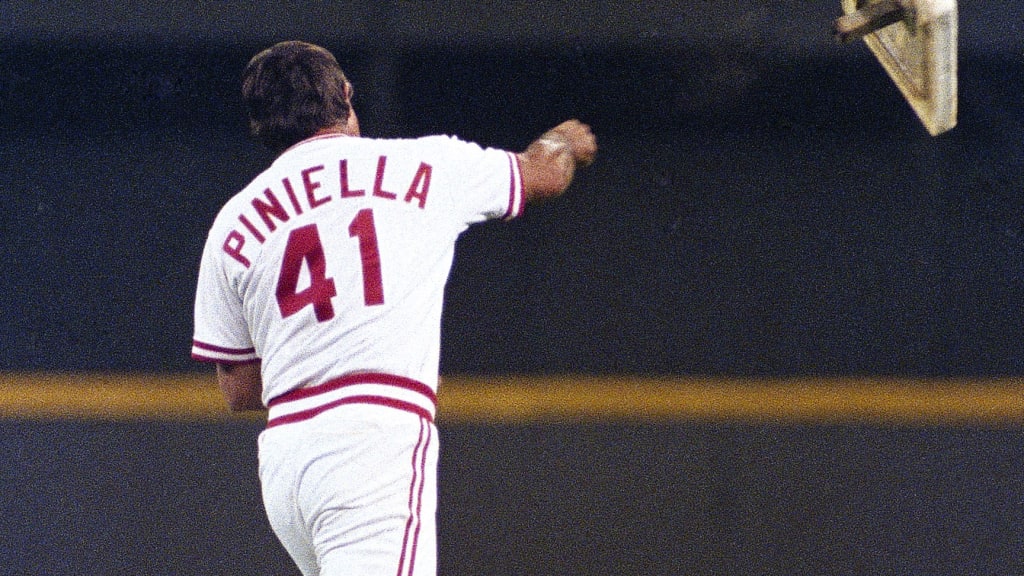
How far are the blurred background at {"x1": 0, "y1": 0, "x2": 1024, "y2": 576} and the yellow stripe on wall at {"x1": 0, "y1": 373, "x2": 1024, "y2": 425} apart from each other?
33 millimetres

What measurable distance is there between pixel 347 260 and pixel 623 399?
154cm

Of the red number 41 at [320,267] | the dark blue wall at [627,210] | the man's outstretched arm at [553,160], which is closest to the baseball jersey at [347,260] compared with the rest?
the red number 41 at [320,267]

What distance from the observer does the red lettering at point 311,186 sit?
5.33 feet

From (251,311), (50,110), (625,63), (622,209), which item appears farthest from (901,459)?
(50,110)

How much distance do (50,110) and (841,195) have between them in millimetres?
2180

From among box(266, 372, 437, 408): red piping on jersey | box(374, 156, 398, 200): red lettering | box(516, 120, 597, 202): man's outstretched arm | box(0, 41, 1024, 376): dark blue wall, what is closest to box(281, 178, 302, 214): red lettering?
box(374, 156, 398, 200): red lettering

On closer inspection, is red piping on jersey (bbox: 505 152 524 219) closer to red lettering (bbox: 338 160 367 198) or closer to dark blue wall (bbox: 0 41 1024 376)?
red lettering (bbox: 338 160 367 198)

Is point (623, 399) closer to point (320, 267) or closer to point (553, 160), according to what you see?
point (553, 160)

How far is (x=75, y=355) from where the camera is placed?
3.05 metres

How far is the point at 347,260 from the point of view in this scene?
1608 mm

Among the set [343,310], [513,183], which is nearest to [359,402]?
[343,310]

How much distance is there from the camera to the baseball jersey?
1.61 metres

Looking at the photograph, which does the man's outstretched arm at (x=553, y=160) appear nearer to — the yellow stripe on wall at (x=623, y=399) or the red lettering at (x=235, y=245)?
the red lettering at (x=235, y=245)

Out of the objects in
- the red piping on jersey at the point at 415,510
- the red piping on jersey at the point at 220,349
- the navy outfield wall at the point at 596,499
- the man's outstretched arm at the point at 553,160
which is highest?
the man's outstretched arm at the point at 553,160
